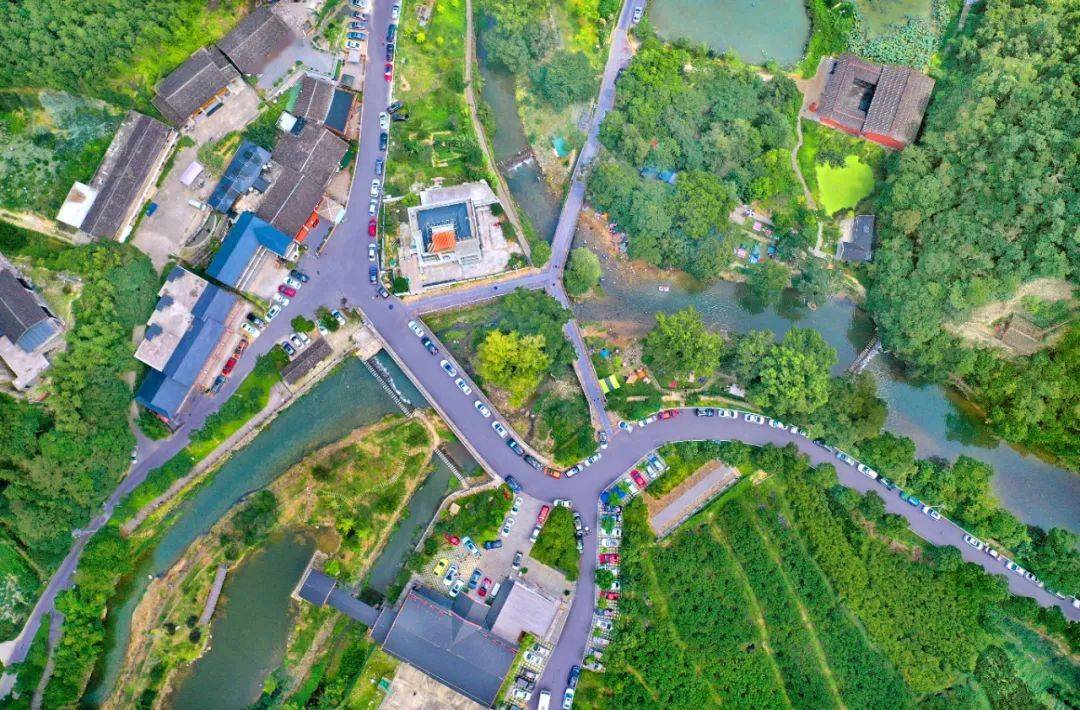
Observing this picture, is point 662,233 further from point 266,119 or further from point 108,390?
point 108,390

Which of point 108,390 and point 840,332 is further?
point 840,332

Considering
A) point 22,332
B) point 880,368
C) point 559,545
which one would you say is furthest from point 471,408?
point 880,368

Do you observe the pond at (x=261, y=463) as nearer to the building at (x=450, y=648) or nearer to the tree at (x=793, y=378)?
the building at (x=450, y=648)

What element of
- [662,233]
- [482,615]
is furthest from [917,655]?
[662,233]

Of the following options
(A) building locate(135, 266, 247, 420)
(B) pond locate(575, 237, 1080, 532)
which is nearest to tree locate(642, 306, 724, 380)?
(B) pond locate(575, 237, 1080, 532)

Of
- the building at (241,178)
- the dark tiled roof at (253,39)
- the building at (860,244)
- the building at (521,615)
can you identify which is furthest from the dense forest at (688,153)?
the building at (521,615)

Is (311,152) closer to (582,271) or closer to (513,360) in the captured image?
(513,360)

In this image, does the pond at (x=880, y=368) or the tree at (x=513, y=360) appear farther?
the pond at (x=880, y=368)
